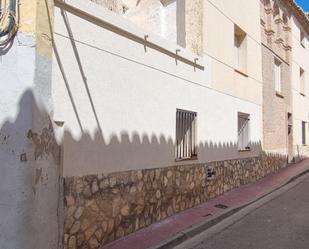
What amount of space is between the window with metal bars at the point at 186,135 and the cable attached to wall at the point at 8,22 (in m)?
4.46

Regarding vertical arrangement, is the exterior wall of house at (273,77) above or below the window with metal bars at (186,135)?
above

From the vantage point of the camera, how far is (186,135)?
30.1 ft

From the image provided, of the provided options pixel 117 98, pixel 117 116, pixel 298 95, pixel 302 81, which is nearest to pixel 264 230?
pixel 117 116

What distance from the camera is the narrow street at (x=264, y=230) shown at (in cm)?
656

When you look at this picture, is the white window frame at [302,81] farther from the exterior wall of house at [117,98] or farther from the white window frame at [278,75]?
the exterior wall of house at [117,98]

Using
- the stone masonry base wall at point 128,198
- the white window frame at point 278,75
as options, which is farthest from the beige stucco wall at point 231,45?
the white window frame at point 278,75

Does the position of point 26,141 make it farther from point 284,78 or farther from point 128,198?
point 284,78

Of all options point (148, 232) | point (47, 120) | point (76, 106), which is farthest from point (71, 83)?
point (148, 232)

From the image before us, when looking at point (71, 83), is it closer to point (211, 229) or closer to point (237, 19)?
point (211, 229)

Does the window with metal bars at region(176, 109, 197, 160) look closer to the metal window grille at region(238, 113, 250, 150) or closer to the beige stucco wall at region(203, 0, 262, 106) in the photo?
the beige stucco wall at region(203, 0, 262, 106)

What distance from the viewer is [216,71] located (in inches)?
416

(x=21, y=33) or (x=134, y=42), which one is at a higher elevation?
(x=134, y=42)

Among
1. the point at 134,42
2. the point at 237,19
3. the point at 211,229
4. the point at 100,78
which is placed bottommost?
the point at 211,229

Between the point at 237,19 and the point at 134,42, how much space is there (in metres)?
6.07
